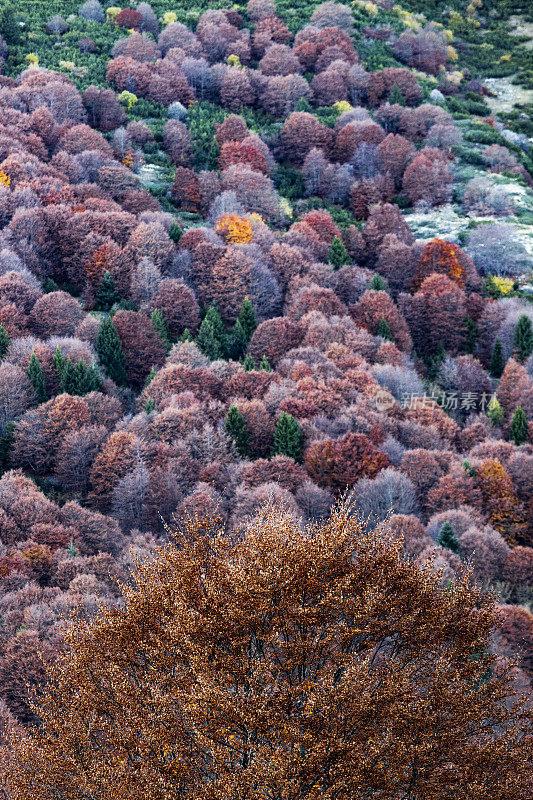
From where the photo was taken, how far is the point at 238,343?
89625 millimetres

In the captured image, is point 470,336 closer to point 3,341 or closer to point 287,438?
point 287,438

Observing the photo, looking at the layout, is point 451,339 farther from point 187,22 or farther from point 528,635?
point 187,22

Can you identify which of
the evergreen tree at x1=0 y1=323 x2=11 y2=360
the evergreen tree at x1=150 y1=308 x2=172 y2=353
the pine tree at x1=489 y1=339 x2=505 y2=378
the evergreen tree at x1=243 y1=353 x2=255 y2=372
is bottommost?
the pine tree at x1=489 y1=339 x2=505 y2=378

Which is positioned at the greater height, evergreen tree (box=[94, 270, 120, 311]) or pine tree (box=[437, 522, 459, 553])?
evergreen tree (box=[94, 270, 120, 311])

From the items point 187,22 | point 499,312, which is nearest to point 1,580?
point 499,312

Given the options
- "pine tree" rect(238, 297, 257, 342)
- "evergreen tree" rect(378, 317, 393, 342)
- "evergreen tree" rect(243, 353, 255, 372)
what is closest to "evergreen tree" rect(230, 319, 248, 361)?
"pine tree" rect(238, 297, 257, 342)

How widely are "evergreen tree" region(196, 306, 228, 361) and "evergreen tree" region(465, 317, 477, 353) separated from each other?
97.2ft

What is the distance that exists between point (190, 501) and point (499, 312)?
52311mm

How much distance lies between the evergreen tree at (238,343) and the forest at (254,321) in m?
0.23

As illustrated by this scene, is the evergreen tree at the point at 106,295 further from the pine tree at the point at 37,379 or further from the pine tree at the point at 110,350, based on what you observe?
the pine tree at the point at 37,379

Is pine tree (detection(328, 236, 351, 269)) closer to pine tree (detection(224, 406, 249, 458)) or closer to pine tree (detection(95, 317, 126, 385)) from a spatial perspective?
pine tree (detection(95, 317, 126, 385))

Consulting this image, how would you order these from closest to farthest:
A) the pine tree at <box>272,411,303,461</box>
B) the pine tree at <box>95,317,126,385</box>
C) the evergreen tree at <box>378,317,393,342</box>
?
the pine tree at <box>272,411,303,461</box> → the pine tree at <box>95,317,126,385</box> → the evergreen tree at <box>378,317,393,342</box>

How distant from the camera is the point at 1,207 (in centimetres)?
9738

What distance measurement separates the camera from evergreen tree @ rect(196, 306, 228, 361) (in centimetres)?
8562
